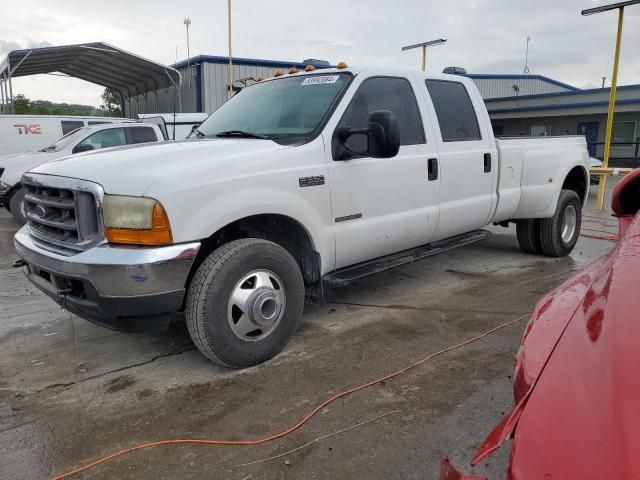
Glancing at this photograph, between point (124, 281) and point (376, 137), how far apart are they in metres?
1.93

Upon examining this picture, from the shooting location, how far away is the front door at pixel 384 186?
3963 millimetres

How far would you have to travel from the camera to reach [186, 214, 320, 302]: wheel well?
3.46 m

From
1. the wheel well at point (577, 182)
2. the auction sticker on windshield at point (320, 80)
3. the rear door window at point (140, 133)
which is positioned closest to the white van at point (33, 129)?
the rear door window at point (140, 133)

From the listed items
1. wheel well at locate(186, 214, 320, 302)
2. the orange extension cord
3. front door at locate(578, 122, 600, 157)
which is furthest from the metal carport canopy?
front door at locate(578, 122, 600, 157)

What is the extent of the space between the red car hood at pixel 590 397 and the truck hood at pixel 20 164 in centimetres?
948

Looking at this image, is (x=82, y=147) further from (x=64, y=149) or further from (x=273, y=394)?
(x=273, y=394)

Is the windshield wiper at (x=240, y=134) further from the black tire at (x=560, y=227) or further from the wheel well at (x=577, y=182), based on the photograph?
the wheel well at (x=577, y=182)

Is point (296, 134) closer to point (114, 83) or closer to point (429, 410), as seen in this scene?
point (429, 410)

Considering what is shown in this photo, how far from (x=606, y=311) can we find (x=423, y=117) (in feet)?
10.8

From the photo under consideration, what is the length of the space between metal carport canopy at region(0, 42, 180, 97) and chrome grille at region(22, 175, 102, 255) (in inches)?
538

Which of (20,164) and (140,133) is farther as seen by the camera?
(140,133)

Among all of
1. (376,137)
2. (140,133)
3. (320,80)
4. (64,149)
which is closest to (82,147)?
(64,149)

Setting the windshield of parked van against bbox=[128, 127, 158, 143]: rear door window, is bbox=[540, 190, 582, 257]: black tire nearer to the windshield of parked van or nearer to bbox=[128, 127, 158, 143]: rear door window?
bbox=[128, 127, 158, 143]: rear door window

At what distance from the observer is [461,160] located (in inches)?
194
